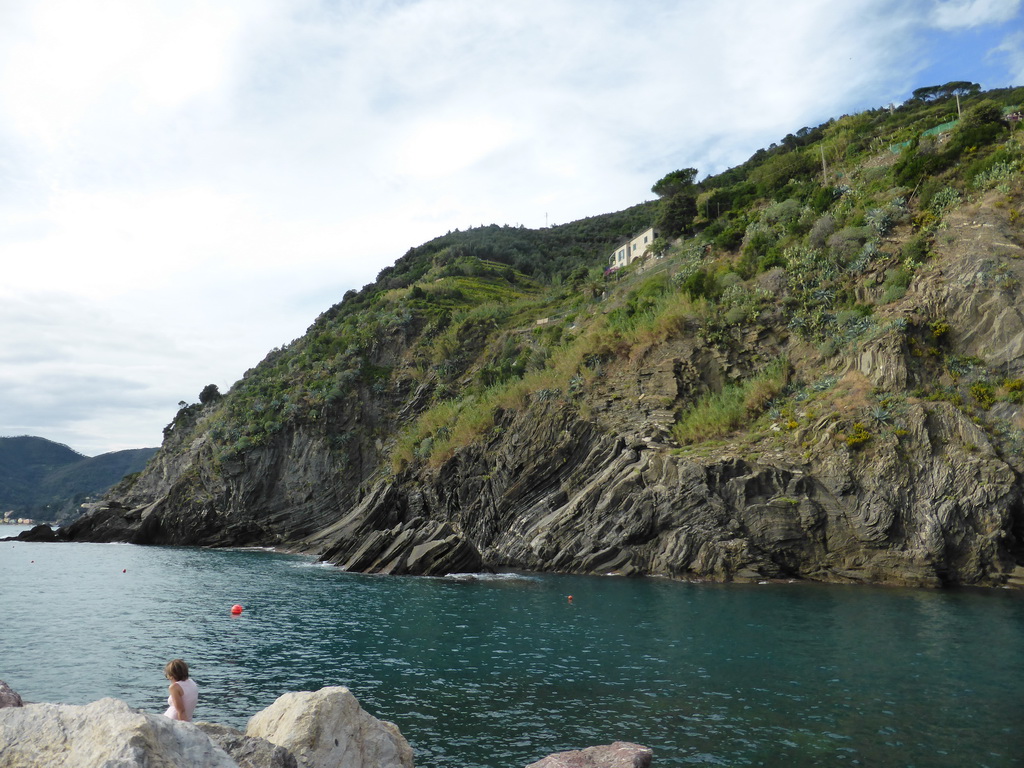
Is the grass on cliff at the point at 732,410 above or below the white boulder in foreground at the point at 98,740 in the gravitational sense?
above

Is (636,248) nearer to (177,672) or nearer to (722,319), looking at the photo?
(722,319)

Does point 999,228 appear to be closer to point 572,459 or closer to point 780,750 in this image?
point 572,459

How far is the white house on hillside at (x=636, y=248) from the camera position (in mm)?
86488

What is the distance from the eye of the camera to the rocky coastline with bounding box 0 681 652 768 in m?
6.32

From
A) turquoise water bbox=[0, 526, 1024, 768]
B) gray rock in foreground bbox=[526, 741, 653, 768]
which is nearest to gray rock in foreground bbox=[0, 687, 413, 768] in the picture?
gray rock in foreground bbox=[526, 741, 653, 768]

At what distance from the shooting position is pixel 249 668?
770 inches

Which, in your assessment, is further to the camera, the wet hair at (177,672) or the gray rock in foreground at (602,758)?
the gray rock in foreground at (602,758)

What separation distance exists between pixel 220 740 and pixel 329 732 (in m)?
2.10

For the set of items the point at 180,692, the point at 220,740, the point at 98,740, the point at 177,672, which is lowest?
the point at 220,740

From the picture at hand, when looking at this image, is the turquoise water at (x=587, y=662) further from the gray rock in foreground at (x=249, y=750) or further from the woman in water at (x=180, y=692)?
the gray rock in foreground at (x=249, y=750)

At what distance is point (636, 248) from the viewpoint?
9069 centimetres

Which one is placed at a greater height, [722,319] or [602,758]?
[722,319]

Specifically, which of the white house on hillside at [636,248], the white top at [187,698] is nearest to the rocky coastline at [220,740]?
the white top at [187,698]

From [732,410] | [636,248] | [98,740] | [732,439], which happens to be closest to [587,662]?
[98,740]
